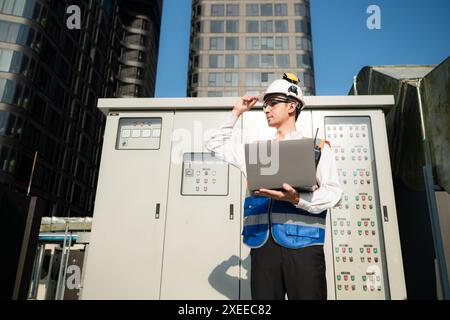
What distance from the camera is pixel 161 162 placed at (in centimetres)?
412

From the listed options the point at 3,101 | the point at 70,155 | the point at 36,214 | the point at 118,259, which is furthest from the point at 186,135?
the point at 70,155

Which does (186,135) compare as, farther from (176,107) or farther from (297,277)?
(297,277)

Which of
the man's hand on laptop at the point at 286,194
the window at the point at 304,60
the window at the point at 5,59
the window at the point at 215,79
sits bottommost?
the man's hand on laptop at the point at 286,194

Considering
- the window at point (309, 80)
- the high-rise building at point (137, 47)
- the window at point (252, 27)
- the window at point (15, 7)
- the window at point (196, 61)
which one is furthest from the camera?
the high-rise building at point (137, 47)

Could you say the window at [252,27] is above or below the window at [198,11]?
below

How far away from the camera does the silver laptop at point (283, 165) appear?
1910 millimetres

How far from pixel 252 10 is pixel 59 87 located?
24.4m

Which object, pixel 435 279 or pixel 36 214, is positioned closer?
pixel 36 214

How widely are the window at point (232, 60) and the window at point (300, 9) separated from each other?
8.94m

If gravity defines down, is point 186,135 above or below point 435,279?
above

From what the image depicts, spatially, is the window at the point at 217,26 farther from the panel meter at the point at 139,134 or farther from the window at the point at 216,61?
the panel meter at the point at 139,134

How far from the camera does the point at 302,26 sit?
41.6 m

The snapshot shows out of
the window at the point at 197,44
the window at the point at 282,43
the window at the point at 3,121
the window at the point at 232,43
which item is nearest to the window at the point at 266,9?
the window at the point at 282,43
